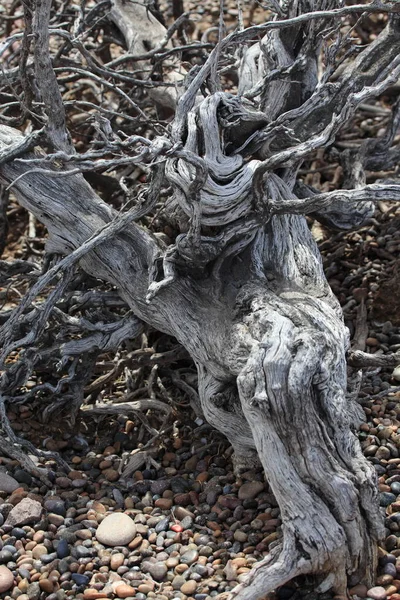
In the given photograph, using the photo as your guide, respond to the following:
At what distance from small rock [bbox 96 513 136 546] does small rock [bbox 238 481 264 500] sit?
1.30ft

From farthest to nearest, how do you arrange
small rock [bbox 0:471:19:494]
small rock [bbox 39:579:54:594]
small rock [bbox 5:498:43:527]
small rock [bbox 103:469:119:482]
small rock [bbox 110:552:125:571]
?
small rock [bbox 103:469:119:482] < small rock [bbox 0:471:19:494] < small rock [bbox 5:498:43:527] < small rock [bbox 110:552:125:571] < small rock [bbox 39:579:54:594]

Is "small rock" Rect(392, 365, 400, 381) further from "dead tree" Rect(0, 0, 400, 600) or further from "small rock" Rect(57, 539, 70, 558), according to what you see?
"small rock" Rect(57, 539, 70, 558)

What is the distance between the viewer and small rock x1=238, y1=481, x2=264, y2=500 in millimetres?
2842

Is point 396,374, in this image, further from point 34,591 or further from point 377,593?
point 34,591

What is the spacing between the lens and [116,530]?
9.02ft

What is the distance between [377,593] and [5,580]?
3.81 ft

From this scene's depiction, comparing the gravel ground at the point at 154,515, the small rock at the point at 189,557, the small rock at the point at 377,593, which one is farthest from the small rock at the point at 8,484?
the small rock at the point at 377,593

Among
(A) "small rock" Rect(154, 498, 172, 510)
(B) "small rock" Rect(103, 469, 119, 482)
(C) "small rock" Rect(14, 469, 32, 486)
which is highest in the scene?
(B) "small rock" Rect(103, 469, 119, 482)

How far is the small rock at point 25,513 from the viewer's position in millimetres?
2799

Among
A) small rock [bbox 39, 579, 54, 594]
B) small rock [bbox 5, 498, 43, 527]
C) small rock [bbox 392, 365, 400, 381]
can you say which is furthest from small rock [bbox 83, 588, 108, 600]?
small rock [bbox 392, 365, 400, 381]

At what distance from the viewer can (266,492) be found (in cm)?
285

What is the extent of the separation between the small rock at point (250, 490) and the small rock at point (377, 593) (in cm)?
54

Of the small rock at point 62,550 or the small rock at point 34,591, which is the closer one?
the small rock at point 34,591

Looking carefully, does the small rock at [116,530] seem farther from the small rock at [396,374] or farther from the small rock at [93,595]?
the small rock at [396,374]
